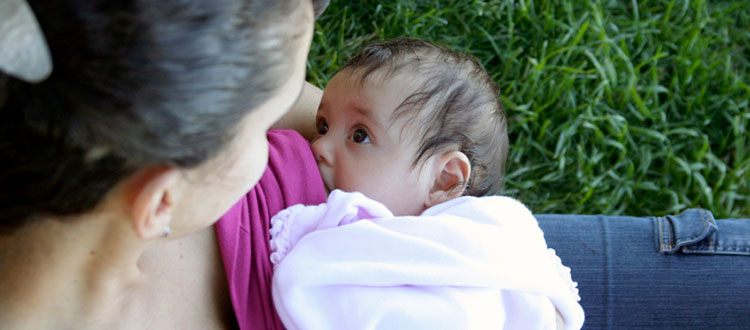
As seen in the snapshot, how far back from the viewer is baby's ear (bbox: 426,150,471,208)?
135 centimetres

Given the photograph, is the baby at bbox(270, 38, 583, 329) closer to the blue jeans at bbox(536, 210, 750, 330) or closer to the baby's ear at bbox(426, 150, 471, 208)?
the baby's ear at bbox(426, 150, 471, 208)

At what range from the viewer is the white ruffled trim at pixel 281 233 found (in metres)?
1.17

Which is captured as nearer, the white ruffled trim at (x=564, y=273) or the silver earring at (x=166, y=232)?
the silver earring at (x=166, y=232)

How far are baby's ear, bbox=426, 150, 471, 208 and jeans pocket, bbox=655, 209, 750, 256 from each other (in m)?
0.50

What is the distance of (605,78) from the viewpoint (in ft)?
7.57

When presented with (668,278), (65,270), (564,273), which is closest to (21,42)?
(65,270)

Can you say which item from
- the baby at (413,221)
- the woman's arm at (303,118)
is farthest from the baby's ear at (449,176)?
the woman's arm at (303,118)

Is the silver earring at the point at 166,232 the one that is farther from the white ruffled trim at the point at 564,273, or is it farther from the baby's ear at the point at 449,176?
the white ruffled trim at the point at 564,273

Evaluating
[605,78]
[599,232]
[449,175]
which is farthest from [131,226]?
[605,78]

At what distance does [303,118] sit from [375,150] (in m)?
0.24

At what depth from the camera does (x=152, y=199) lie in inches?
29.8

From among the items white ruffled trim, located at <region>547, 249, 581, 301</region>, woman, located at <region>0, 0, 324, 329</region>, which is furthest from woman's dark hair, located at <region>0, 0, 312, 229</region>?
white ruffled trim, located at <region>547, 249, 581, 301</region>

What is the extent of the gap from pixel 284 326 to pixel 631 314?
0.78 metres

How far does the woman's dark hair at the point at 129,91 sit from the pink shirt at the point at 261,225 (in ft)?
1.29
